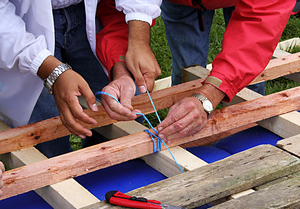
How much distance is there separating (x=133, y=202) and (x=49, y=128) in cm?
71

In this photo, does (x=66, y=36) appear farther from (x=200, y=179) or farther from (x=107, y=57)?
(x=200, y=179)

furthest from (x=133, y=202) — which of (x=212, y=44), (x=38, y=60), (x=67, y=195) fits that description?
(x=212, y=44)

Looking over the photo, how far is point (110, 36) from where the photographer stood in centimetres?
189

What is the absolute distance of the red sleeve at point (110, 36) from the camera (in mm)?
1817

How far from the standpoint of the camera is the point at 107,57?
1.84m

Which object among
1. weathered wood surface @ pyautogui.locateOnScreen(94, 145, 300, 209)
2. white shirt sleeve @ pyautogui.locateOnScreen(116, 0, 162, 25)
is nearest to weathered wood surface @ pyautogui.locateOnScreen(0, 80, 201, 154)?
white shirt sleeve @ pyautogui.locateOnScreen(116, 0, 162, 25)

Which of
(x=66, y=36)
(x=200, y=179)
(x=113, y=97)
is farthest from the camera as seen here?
(x=66, y=36)

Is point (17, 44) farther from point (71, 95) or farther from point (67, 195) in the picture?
point (67, 195)

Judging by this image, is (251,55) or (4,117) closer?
(251,55)

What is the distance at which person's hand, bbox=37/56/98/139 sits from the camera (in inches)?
56.6

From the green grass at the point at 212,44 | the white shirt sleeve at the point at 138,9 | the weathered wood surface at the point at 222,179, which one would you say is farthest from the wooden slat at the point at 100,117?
the green grass at the point at 212,44

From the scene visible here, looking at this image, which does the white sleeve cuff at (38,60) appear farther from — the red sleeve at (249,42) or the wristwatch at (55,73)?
the red sleeve at (249,42)

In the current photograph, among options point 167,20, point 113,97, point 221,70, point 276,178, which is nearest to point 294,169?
point 276,178

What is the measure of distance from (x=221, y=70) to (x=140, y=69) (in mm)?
371
